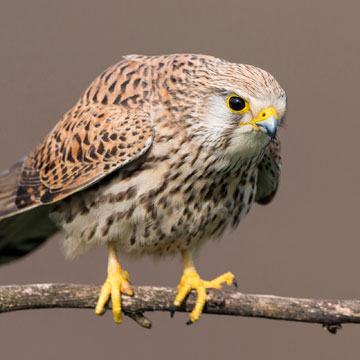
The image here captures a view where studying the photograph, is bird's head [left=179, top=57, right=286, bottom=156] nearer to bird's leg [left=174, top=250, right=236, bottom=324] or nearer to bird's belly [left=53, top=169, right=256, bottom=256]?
bird's belly [left=53, top=169, right=256, bottom=256]

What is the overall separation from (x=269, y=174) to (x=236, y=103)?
1.00m

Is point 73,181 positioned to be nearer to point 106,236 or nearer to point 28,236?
point 106,236

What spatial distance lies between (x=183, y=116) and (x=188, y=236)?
0.72 meters

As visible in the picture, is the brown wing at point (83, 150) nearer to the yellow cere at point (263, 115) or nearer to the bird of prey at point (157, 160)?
the bird of prey at point (157, 160)

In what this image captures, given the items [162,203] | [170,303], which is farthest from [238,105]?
[170,303]

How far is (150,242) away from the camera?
4.35 metres

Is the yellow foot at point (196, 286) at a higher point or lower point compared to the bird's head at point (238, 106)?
A: lower

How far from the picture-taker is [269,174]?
187 inches

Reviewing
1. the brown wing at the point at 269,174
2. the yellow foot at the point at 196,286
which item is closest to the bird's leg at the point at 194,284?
the yellow foot at the point at 196,286

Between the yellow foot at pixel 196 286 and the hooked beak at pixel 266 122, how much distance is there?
3.60 ft

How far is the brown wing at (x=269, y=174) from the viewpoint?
460 centimetres

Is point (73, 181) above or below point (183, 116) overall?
below

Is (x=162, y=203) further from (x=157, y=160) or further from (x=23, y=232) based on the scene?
(x=23, y=232)

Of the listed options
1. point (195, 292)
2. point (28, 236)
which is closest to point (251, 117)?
point (195, 292)
